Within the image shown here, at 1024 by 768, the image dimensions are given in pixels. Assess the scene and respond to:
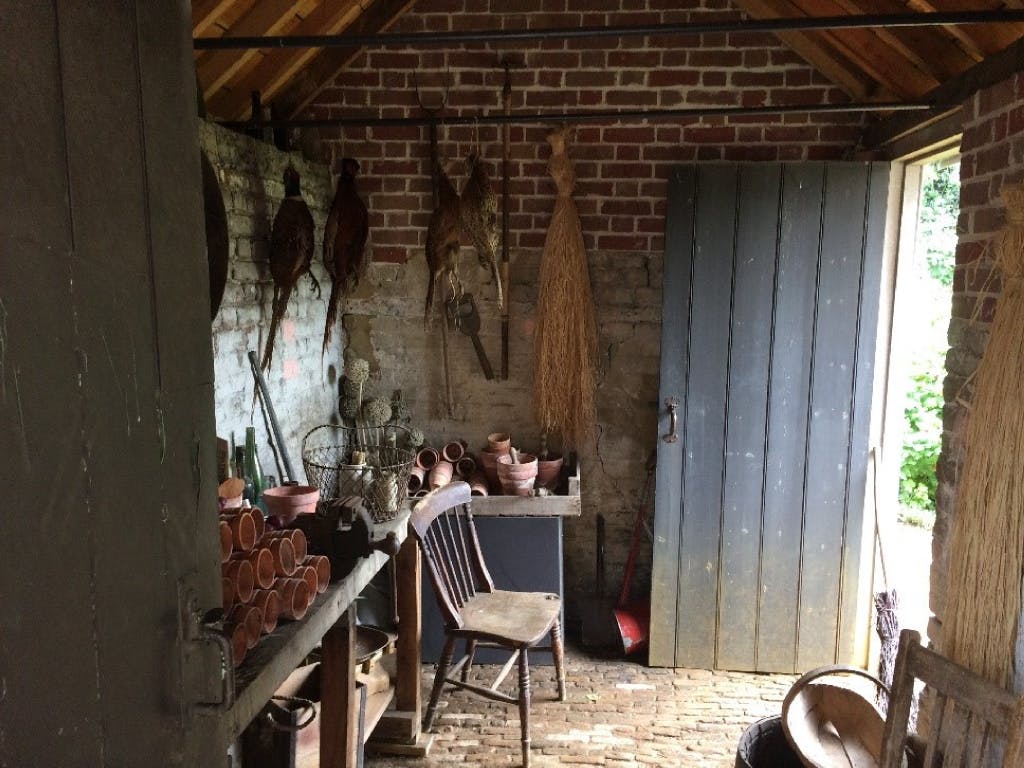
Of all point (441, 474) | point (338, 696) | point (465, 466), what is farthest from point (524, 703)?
point (465, 466)

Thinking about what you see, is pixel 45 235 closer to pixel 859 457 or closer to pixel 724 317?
pixel 724 317

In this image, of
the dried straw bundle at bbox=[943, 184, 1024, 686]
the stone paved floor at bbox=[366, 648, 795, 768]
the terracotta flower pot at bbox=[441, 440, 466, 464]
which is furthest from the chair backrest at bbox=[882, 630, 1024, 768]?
the terracotta flower pot at bbox=[441, 440, 466, 464]

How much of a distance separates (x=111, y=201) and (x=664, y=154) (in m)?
2.88

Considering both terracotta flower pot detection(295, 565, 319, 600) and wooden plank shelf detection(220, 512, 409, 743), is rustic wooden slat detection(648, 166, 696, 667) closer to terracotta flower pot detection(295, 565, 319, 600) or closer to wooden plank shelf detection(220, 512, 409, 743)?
wooden plank shelf detection(220, 512, 409, 743)

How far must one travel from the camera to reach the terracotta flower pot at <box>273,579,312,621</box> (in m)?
1.55

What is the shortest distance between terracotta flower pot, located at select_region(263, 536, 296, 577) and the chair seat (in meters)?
1.10

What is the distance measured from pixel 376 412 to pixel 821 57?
240 centimetres

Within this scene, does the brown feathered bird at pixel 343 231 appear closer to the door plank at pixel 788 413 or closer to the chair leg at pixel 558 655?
the chair leg at pixel 558 655

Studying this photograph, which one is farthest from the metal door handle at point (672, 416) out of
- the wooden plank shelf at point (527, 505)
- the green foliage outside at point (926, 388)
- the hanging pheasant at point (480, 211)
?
the green foliage outside at point (926, 388)

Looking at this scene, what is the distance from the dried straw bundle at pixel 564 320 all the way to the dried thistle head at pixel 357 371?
79cm

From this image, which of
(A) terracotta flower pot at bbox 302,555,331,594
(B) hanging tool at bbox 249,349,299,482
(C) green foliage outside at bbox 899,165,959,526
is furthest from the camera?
(C) green foliage outside at bbox 899,165,959,526

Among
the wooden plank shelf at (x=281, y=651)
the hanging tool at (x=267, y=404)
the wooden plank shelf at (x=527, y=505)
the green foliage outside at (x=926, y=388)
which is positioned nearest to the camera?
the wooden plank shelf at (x=281, y=651)

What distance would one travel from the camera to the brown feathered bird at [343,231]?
3006 mm

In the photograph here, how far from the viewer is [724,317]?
122 inches
